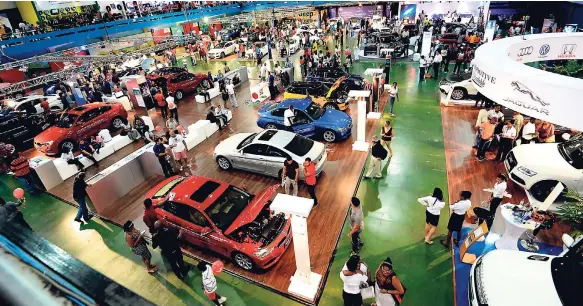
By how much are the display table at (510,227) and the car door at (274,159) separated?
514cm

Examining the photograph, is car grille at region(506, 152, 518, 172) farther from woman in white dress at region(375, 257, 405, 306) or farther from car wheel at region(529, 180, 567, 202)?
woman in white dress at region(375, 257, 405, 306)

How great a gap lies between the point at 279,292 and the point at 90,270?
5.54 m

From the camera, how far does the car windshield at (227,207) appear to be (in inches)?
253

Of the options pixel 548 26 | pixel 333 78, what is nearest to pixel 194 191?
pixel 333 78

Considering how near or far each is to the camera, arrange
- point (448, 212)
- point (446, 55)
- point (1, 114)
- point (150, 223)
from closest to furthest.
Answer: point (150, 223), point (448, 212), point (1, 114), point (446, 55)

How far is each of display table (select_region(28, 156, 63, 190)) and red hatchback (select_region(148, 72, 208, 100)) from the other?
724 centimetres

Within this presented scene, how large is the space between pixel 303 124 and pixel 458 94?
7.08 m

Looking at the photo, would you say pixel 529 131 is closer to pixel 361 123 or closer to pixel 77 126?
pixel 361 123

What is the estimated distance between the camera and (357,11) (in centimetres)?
3444

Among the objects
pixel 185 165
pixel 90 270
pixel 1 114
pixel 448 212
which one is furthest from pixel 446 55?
pixel 1 114

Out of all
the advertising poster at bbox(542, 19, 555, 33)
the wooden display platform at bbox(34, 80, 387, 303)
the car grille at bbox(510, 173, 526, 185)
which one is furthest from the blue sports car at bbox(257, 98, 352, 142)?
the advertising poster at bbox(542, 19, 555, 33)

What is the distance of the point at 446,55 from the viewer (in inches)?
667

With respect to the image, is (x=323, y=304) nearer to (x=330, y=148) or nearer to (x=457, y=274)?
(x=457, y=274)

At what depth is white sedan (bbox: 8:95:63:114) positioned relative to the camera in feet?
50.8
